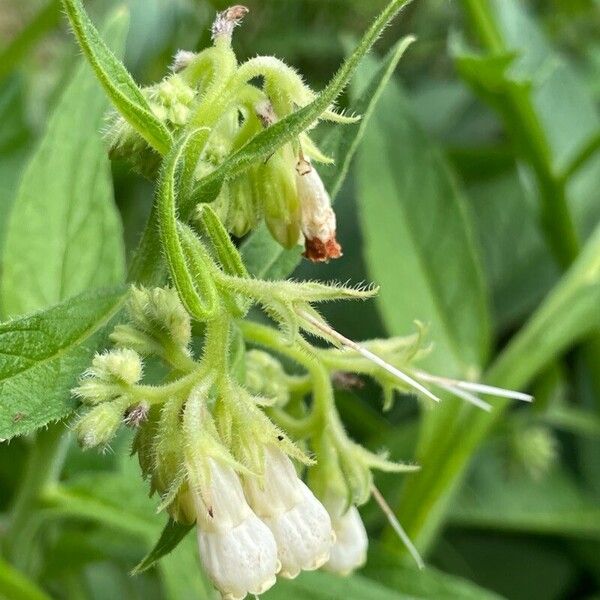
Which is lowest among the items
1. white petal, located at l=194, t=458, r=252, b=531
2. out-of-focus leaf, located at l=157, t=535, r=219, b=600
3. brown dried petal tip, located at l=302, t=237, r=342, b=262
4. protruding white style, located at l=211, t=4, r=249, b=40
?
out-of-focus leaf, located at l=157, t=535, r=219, b=600

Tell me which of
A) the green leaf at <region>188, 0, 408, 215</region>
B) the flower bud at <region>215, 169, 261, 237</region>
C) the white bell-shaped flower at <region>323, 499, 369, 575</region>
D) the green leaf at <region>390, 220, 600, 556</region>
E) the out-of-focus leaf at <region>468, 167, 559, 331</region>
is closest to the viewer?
the green leaf at <region>188, 0, 408, 215</region>

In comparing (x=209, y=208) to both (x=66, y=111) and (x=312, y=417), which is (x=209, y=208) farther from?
(x=66, y=111)

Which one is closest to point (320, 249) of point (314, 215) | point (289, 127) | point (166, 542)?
point (314, 215)

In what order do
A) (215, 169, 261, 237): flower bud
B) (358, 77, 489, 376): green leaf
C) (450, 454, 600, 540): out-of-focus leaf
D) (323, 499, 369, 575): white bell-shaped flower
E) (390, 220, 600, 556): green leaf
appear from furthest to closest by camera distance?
1. (450, 454, 600, 540): out-of-focus leaf
2. (358, 77, 489, 376): green leaf
3. (390, 220, 600, 556): green leaf
4. (323, 499, 369, 575): white bell-shaped flower
5. (215, 169, 261, 237): flower bud

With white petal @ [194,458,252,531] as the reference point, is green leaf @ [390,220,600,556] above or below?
below

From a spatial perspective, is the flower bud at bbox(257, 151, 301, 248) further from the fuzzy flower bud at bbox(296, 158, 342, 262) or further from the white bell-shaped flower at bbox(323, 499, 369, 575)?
the white bell-shaped flower at bbox(323, 499, 369, 575)

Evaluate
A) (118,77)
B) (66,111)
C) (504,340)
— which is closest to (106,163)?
(66,111)

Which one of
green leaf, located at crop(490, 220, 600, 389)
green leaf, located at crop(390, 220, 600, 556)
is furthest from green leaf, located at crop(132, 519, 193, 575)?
green leaf, located at crop(490, 220, 600, 389)

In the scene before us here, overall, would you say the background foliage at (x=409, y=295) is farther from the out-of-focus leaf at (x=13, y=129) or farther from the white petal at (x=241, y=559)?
the white petal at (x=241, y=559)
